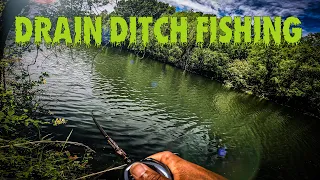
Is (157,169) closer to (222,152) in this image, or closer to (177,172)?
(177,172)

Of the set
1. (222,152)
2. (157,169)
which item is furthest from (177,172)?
(222,152)

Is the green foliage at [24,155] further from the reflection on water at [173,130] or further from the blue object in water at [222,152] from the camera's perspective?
the blue object in water at [222,152]

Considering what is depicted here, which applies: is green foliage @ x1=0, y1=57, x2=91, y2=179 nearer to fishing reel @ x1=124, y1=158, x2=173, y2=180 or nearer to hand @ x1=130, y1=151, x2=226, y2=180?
fishing reel @ x1=124, y1=158, x2=173, y2=180

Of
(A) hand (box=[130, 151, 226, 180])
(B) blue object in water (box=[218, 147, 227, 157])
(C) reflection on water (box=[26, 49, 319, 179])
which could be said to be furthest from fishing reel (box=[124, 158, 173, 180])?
(B) blue object in water (box=[218, 147, 227, 157])

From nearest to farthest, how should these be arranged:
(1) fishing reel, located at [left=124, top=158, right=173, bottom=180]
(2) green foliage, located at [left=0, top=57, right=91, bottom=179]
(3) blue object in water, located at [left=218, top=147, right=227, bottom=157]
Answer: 1. (1) fishing reel, located at [left=124, top=158, right=173, bottom=180]
2. (2) green foliage, located at [left=0, top=57, right=91, bottom=179]
3. (3) blue object in water, located at [left=218, top=147, right=227, bottom=157]

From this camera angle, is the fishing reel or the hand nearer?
the hand

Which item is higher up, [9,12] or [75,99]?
[9,12]

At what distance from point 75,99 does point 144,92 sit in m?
9.98

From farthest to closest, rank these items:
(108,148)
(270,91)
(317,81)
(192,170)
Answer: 1. (270,91)
2. (317,81)
3. (108,148)
4. (192,170)

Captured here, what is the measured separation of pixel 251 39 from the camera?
67.9 m

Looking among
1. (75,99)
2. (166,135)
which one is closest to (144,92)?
(75,99)

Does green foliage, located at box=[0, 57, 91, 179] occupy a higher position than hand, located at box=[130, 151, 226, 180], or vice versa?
hand, located at box=[130, 151, 226, 180]

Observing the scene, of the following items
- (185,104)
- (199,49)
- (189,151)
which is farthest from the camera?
(199,49)

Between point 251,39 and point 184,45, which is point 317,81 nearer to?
point 251,39
